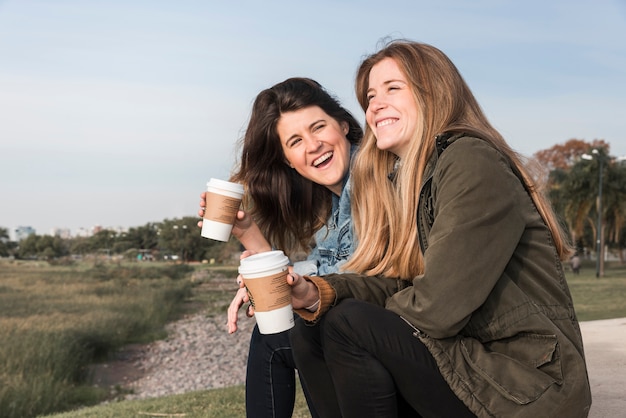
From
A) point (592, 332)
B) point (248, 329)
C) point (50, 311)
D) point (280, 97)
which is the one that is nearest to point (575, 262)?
point (248, 329)

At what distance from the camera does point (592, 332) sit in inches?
202

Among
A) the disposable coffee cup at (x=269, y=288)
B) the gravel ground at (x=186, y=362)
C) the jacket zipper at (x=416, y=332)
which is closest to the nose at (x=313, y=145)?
the disposable coffee cup at (x=269, y=288)

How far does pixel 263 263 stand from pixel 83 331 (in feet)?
42.5

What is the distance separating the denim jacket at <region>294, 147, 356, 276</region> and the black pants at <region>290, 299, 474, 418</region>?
2.60ft

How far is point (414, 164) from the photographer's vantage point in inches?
80.9

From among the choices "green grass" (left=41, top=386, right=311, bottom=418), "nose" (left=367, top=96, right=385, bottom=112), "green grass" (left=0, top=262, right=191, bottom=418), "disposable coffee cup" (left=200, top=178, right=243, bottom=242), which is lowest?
"green grass" (left=0, top=262, right=191, bottom=418)

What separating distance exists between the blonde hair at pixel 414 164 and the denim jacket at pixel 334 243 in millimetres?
362

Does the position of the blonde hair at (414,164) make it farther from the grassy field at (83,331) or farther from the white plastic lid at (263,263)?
the grassy field at (83,331)

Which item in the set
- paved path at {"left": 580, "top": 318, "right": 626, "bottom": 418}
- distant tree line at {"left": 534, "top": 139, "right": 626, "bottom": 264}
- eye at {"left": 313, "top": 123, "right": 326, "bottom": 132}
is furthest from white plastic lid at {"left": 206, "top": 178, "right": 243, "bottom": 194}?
distant tree line at {"left": 534, "top": 139, "right": 626, "bottom": 264}

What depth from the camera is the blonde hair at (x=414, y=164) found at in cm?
197

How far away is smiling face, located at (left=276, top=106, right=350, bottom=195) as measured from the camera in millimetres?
2949

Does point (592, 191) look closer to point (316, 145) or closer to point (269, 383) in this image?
point (316, 145)

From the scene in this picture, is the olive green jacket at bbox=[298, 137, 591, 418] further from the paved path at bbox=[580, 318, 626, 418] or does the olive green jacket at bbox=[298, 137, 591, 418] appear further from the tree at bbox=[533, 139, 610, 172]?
the tree at bbox=[533, 139, 610, 172]

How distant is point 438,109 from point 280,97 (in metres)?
1.15
